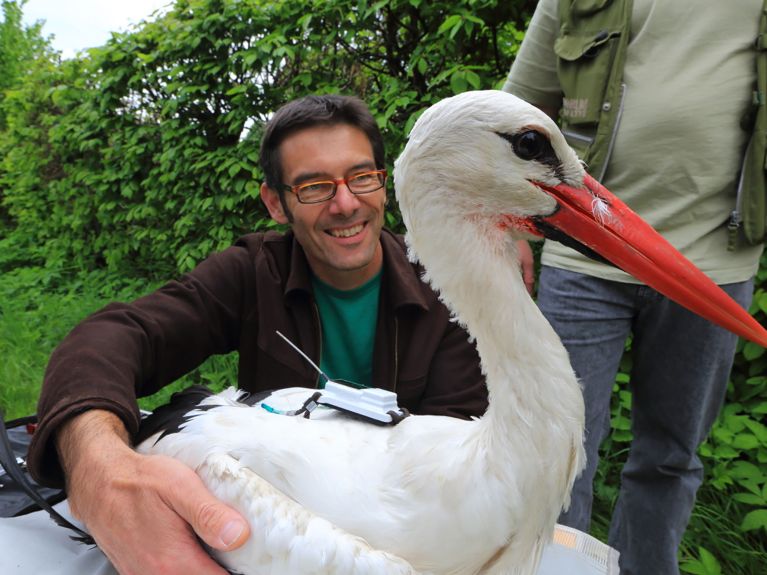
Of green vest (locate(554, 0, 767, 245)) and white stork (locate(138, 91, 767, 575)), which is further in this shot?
green vest (locate(554, 0, 767, 245))

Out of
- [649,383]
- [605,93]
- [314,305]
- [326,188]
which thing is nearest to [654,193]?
[605,93]

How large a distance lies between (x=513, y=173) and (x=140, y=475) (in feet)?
3.32

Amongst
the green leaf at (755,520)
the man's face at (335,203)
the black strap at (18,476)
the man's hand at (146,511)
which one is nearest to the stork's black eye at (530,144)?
the man's face at (335,203)

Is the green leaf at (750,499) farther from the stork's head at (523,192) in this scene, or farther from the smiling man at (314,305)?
the stork's head at (523,192)

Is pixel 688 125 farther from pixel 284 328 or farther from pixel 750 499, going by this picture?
pixel 750 499

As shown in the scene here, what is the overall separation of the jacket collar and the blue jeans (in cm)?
50

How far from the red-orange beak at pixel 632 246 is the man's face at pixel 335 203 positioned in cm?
83

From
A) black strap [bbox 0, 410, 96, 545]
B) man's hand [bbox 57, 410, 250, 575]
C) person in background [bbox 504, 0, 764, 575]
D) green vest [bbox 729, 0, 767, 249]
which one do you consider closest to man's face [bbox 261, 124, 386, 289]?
person in background [bbox 504, 0, 764, 575]

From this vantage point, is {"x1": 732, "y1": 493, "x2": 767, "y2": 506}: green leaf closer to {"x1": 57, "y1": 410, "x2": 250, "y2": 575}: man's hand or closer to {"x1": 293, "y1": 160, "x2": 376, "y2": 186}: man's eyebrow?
{"x1": 293, "y1": 160, "x2": 376, "y2": 186}: man's eyebrow

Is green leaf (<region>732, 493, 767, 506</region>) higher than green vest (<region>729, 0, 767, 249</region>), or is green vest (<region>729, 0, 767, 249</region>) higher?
green vest (<region>729, 0, 767, 249</region>)

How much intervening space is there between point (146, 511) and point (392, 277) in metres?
1.13

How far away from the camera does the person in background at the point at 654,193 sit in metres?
1.94

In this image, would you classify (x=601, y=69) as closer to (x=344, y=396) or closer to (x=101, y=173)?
(x=344, y=396)

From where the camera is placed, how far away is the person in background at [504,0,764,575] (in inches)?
76.2
